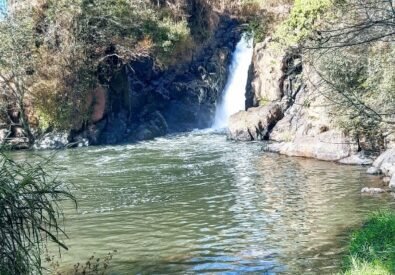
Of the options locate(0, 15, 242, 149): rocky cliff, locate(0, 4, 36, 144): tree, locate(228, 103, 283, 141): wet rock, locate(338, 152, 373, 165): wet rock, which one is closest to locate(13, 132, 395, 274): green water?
locate(338, 152, 373, 165): wet rock

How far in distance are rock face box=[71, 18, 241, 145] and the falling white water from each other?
46 cm

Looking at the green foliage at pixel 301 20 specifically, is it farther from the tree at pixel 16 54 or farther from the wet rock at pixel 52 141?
the tree at pixel 16 54

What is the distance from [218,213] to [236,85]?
25704 millimetres

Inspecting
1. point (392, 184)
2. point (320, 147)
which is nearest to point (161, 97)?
point (320, 147)

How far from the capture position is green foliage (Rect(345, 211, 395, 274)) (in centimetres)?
783

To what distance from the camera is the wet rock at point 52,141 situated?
30375mm

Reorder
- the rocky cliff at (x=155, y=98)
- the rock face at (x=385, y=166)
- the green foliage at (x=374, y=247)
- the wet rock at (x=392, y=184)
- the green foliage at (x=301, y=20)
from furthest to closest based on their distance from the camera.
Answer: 1. the rocky cliff at (x=155, y=98)
2. the green foliage at (x=301, y=20)
3. the rock face at (x=385, y=166)
4. the wet rock at (x=392, y=184)
5. the green foliage at (x=374, y=247)

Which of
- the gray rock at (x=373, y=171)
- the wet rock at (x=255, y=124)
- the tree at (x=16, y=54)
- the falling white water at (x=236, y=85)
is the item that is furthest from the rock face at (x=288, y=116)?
the tree at (x=16, y=54)

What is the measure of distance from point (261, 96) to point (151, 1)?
34.9ft

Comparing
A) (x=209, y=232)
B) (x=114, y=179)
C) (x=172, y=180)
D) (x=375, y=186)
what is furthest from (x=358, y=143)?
(x=209, y=232)

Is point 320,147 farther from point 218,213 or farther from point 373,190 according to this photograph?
point 218,213

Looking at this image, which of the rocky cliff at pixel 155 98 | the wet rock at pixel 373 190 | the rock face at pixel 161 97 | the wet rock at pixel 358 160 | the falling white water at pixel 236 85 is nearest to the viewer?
the wet rock at pixel 373 190

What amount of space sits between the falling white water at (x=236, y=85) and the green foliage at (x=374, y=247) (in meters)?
26.5

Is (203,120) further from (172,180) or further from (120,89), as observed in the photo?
(172,180)
